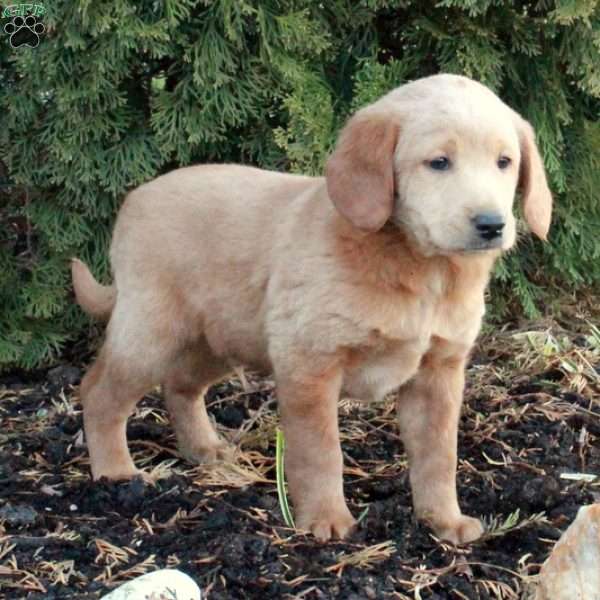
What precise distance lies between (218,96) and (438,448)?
7.10 feet

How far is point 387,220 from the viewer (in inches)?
140

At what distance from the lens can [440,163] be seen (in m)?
3.43

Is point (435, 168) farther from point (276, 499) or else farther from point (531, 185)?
point (276, 499)

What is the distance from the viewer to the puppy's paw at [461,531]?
12.5 feet

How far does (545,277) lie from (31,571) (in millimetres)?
3487

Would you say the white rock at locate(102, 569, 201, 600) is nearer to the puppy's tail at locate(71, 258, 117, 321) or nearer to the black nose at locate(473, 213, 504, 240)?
the black nose at locate(473, 213, 504, 240)

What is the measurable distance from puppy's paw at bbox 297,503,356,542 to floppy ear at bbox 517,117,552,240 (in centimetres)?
111

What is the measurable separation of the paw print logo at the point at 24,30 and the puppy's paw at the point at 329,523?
275cm

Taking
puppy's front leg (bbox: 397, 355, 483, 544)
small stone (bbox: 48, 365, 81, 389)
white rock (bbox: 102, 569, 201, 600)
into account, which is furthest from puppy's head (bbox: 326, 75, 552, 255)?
small stone (bbox: 48, 365, 81, 389)

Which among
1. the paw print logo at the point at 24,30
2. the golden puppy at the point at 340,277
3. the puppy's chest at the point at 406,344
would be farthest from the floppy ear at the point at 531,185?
the paw print logo at the point at 24,30

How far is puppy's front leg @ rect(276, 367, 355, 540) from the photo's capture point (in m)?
3.68

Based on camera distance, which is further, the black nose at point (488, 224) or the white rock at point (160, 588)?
the black nose at point (488, 224)

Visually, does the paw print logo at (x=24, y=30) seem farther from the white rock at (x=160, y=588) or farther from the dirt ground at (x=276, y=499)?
the white rock at (x=160, y=588)

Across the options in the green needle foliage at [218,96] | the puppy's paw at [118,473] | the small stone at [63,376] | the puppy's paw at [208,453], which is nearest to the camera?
the puppy's paw at [118,473]
